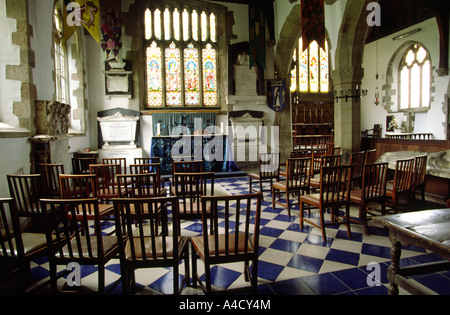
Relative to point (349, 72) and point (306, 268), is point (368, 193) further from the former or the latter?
point (349, 72)

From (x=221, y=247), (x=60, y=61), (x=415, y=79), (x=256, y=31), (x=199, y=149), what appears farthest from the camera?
(x=415, y=79)

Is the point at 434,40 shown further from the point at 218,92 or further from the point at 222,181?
the point at 222,181

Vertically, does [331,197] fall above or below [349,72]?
below

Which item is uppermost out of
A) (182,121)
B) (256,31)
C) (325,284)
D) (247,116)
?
(256,31)

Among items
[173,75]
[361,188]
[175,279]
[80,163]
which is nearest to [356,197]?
[361,188]

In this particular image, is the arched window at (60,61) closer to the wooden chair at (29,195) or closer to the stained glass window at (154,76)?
the stained glass window at (154,76)

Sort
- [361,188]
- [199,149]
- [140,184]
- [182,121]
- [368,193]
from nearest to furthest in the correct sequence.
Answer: [140,184] → [368,193] → [361,188] → [199,149] → [182,121]

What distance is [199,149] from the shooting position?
7984mm

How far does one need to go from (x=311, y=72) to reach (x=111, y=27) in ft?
31.7

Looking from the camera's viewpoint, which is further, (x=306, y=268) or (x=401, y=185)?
(x=401, y=185)

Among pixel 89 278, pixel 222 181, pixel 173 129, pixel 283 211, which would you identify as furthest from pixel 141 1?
pixel 89 278

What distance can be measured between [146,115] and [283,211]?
557 cm

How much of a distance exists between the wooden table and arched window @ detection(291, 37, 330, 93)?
472 inches
